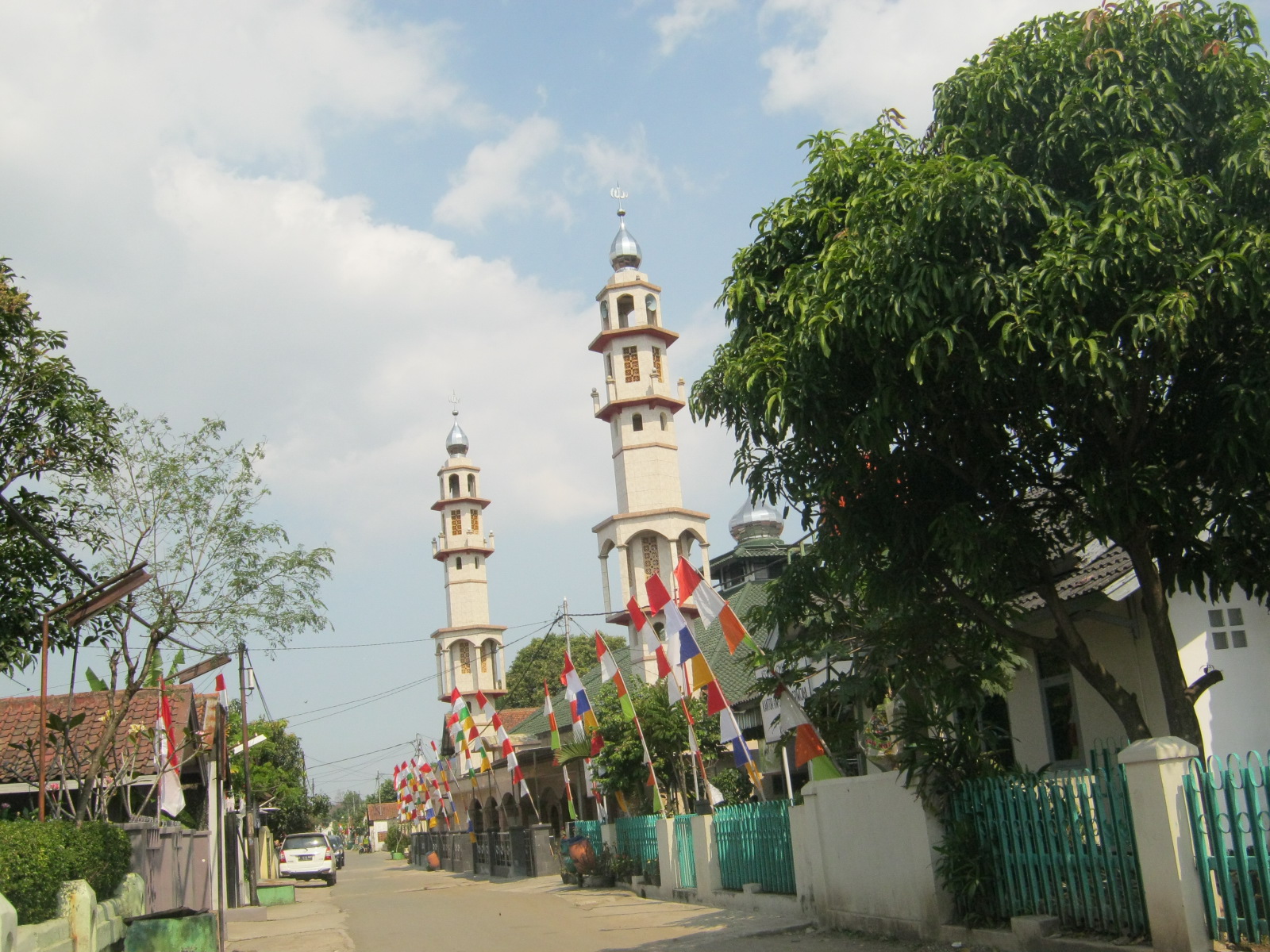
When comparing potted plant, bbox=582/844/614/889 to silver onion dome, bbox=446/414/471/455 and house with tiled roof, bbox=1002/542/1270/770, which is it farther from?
silver onion dome, bbox=446/414/471/455

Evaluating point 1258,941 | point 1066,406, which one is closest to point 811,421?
point 1066,406

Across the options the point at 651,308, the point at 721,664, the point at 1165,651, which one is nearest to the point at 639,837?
the point at 721,664

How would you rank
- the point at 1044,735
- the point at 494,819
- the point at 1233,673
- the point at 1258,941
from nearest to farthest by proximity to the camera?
the point at 1258,941 < the point at 1233,673 < the point at 1044,735 < the point at 494,819

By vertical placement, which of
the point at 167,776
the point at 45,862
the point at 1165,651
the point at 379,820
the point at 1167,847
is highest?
the point at 1165,651

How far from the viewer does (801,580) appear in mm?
9852

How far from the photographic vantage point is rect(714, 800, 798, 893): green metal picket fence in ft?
46.1

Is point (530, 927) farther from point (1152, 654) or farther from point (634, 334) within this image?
point (634, 334)

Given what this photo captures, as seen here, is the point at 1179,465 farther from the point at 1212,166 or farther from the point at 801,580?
the point at 801,580

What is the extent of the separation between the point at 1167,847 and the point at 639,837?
46.8 ft

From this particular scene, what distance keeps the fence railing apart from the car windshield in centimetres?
1903

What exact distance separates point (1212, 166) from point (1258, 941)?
495 centimetres

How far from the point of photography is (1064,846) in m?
8.70

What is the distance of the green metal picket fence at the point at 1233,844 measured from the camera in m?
7.19

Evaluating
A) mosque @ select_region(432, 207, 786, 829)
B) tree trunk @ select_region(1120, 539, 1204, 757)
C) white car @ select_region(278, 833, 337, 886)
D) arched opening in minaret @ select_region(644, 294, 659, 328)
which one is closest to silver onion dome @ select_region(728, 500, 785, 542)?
mosque @ select_region(432, 207, 786, 829)
